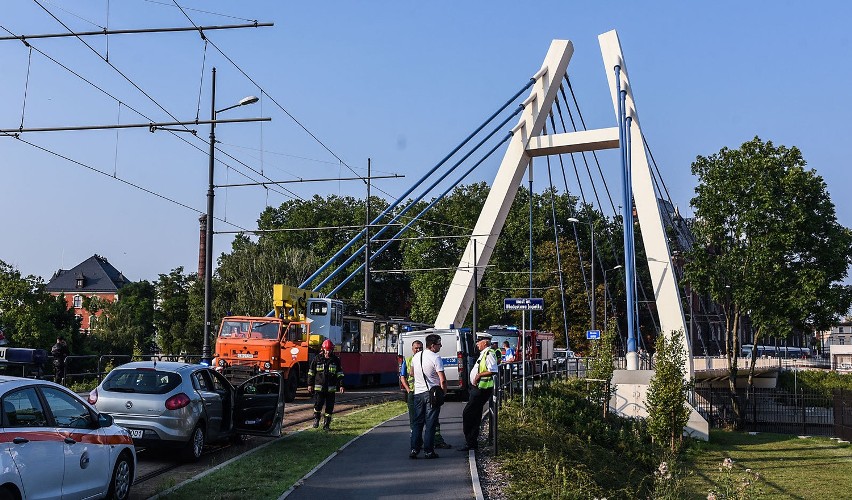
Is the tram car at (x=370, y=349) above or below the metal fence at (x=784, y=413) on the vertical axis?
above

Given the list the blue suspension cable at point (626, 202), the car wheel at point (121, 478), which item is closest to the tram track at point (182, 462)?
the car wheel at point (121, 478)

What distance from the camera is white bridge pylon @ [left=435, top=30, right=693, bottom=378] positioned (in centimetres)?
3678

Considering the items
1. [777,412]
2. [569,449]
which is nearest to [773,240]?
[777,412]

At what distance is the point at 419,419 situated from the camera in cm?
1345

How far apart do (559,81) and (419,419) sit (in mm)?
28416

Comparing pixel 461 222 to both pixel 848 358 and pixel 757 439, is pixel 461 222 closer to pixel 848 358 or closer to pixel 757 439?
pixel 757 439

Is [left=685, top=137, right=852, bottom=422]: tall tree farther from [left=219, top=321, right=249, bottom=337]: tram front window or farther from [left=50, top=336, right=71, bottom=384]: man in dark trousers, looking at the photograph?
[left=50, top=336, right=71, bottom=384]: man in dark trousers

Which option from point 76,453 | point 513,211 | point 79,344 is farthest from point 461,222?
point 76,453

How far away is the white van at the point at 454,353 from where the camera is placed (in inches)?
1019

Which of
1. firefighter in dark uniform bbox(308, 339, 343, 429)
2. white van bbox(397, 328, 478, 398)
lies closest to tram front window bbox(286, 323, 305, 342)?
white van bbox(397, 328, 478, 398)

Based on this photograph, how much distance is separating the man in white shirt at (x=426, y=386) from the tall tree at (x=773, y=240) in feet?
86.8

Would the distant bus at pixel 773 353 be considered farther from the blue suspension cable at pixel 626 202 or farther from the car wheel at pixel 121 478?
the car wheel at pixel 121 478

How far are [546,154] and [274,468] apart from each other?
2854 cm

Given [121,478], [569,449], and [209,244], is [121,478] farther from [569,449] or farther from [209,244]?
[209,244]
